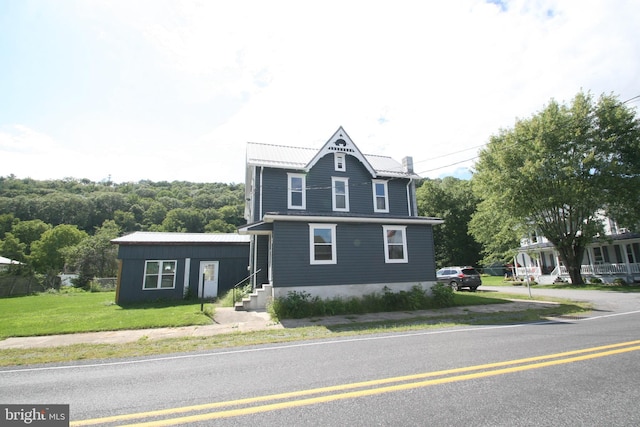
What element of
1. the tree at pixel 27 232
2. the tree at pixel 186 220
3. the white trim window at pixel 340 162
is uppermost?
the tree at pixel 186 220

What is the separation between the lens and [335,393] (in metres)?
4.39

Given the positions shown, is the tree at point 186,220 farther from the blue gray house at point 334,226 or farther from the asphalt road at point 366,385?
the asphalt road at point 366,385

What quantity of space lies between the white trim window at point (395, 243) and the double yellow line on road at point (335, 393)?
31.3 feet

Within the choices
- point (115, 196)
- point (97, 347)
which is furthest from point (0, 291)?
point (115, 196)

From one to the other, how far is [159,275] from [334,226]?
41.0 feet

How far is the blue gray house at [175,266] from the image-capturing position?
19.1m

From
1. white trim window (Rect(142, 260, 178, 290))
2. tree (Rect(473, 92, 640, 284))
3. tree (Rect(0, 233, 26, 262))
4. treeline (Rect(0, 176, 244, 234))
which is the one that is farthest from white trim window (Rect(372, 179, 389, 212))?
tree (Rect(0, 233, 26, 262))

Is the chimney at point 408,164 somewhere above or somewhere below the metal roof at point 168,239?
above

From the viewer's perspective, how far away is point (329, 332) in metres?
9.66

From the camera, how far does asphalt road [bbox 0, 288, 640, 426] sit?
370 cm

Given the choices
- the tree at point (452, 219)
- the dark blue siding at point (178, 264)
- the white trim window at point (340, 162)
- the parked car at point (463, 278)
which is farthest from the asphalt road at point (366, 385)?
the tree at point (452, 219)

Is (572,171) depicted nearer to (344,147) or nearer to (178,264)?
(344,147)

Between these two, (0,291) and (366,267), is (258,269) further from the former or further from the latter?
(0,291)

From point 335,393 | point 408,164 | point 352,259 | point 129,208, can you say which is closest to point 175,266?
point 352,259
